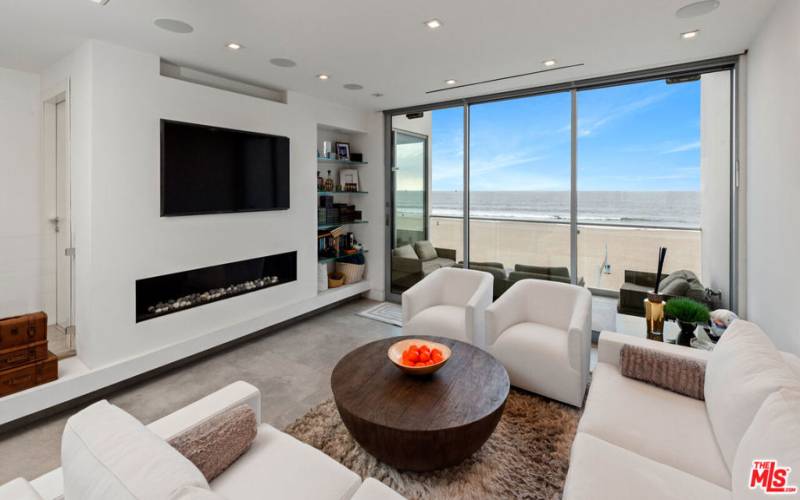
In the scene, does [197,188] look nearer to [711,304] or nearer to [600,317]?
[600,317]

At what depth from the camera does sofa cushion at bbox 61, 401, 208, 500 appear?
893 mm

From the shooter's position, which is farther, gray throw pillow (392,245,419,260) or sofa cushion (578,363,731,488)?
gray throw pillow (392,245,419,260)

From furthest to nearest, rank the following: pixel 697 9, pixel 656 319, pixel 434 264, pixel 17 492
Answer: pixel 434 264
pixel 656 319
pixel 697 9
pixel 17 492

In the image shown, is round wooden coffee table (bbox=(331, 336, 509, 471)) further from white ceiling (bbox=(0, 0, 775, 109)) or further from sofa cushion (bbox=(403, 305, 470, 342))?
white ceiling (bbox=(0, 0, 775, 109))

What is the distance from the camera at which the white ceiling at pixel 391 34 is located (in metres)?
2.44

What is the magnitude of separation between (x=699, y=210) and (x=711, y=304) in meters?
0.86

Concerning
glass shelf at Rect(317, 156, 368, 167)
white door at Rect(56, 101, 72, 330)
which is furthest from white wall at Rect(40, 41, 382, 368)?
glass shelf at Rect(317, 156, 368, 167)

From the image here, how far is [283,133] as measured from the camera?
4398 mm

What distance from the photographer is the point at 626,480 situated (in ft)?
4.74

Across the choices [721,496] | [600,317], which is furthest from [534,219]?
[721,496]

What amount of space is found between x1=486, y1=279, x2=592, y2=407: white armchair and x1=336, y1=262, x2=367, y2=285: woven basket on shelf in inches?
111

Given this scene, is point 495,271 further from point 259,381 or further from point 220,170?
point 220,170

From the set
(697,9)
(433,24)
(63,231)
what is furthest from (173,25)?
(697,9)

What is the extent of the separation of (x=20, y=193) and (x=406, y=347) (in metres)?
3.67
